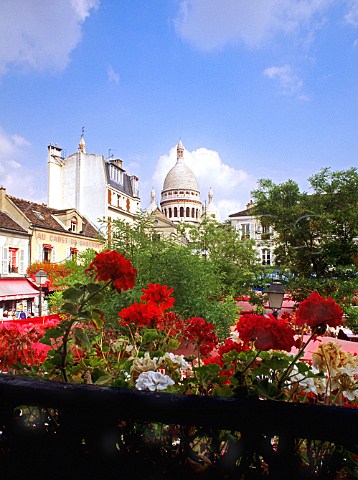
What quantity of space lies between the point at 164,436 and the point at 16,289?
24.7 m

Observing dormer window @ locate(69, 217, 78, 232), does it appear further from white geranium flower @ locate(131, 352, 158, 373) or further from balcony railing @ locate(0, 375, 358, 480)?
balcony railing @ locate(0, 375, 358, 480)

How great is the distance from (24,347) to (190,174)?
87.2m

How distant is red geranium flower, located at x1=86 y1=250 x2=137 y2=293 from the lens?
5.59 ft

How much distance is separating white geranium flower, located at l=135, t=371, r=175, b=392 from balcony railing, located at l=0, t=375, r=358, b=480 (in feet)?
0.60

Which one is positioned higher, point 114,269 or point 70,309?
point 114,269

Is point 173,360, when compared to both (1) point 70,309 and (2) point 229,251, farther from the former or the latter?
(2) point 229,251

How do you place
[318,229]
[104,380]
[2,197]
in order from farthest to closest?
[2,197]
[318,229]
[104,380]

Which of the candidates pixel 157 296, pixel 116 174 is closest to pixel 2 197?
pixel 116 174

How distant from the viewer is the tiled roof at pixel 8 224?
24.9m

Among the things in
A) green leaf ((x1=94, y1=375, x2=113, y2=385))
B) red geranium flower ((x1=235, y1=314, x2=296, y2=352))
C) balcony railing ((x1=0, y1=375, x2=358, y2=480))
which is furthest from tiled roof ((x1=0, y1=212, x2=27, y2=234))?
red geranium flower ((x1=235, y1=314, x2=296, y2=352))

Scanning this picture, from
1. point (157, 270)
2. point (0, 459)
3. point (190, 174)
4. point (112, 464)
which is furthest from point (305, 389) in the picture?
point (190, 174)

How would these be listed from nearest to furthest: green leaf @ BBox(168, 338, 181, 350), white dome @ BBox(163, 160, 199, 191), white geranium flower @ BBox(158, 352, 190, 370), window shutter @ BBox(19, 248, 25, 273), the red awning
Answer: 1. white geranium flower @ BBox(158, 352, 190, 370)
2. green leaf @ BBox(168, 338, 181, 350)
3. the red awning
4. window shutter @ BBox(19, 248, 25, 273)
5. white dome @ BBox(163, 160, 199, 191)

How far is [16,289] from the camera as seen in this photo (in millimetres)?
23906

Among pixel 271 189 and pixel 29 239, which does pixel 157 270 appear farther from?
pixel 29 239
